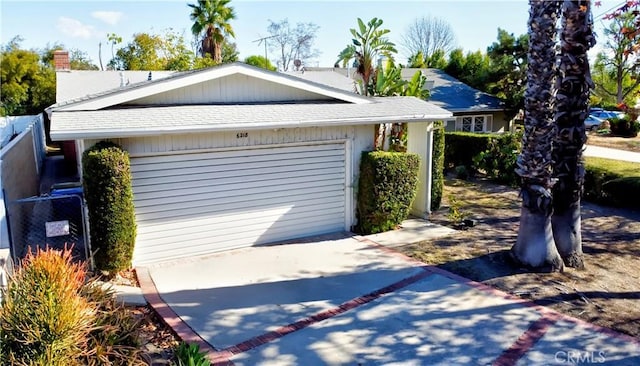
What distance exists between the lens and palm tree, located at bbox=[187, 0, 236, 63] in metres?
33.5

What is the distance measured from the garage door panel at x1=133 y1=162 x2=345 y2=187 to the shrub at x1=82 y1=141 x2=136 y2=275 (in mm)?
601

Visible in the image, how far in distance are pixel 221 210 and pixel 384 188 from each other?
3.80 meters

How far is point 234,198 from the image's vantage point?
32.4 feet

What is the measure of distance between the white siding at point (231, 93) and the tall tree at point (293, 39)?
4939 centimetres

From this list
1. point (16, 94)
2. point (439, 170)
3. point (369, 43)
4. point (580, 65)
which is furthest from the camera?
point (16, 94)

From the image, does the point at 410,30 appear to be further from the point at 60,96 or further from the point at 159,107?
the point at 159,107

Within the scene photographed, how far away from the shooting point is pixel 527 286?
7938 millimetres

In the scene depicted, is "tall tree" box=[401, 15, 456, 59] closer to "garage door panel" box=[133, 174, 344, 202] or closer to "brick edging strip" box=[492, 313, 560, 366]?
"garage door panel" box=[133, 174, 344, 202]

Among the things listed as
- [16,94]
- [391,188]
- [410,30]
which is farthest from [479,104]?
[410,30]

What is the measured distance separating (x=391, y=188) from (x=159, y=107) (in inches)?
219

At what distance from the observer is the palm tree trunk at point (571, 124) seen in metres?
8.25

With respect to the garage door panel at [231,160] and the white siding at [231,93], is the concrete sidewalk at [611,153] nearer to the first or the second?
the garage door panel at [231,160]

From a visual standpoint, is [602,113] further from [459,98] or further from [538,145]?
[538,145]

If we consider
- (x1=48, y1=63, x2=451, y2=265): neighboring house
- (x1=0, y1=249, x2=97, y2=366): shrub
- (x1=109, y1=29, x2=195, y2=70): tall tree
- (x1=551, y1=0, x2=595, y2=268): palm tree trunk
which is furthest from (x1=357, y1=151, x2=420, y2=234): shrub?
(x1=109, y1=29, x2=195, y2=70): tall tree
